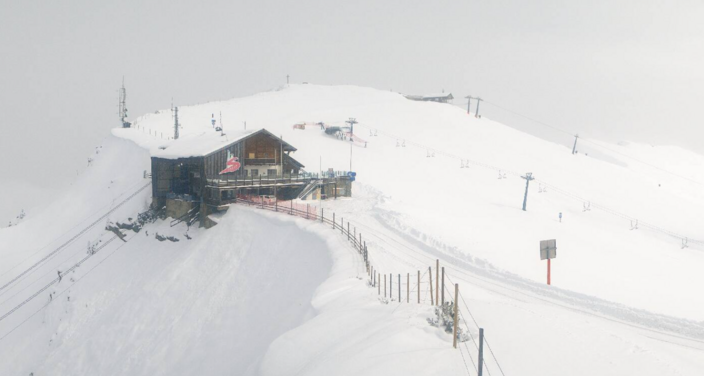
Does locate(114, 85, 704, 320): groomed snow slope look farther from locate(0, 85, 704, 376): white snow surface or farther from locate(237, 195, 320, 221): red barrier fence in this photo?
locate(237, 195, 320, 221): red barrier fence

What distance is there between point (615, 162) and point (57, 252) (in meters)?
86.1

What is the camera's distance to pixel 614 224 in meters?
49.0

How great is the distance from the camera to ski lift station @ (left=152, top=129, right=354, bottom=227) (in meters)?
40.9

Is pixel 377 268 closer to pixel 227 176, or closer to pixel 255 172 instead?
pixel 227 176

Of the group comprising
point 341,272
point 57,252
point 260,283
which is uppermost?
point 341,272

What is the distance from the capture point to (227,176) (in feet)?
140

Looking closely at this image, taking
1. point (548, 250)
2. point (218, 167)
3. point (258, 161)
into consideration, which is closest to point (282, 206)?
point (218, 167)

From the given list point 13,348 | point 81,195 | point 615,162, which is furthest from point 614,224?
point 81,195

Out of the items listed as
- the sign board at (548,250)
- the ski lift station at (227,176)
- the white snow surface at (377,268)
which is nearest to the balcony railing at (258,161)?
the ski lift station at (227,176)

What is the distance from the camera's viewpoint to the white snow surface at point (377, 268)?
52.5ft

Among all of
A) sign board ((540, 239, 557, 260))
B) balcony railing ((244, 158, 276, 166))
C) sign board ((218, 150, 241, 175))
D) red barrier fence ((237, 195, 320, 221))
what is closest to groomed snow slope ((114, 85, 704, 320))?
sign board ((540, 239, 557, 260))

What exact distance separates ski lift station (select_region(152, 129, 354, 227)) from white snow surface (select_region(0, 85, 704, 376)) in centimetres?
140

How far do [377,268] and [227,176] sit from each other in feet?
70.4

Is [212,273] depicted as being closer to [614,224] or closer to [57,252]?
[57,252]
